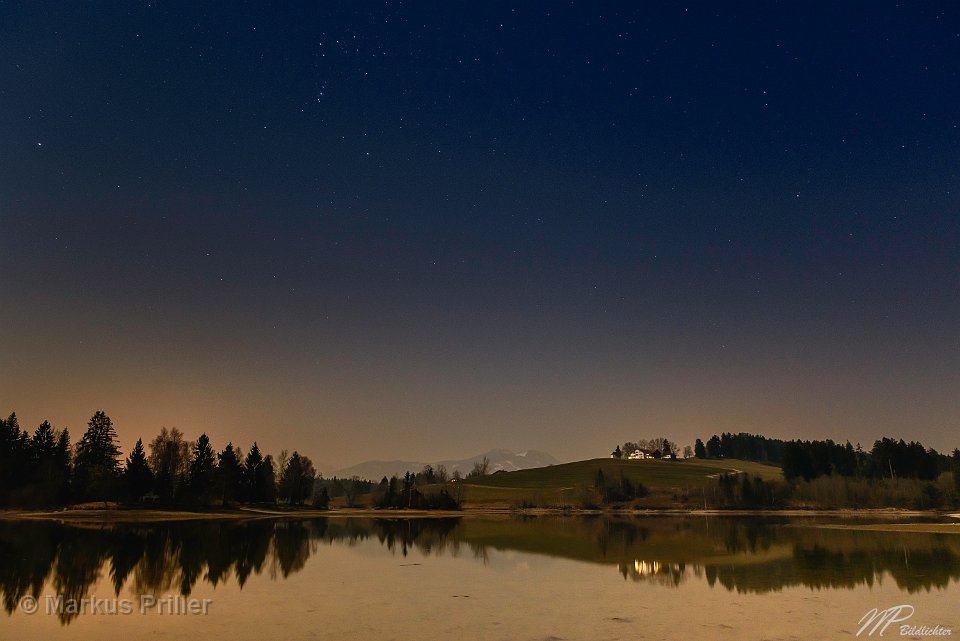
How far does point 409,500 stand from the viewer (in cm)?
17850

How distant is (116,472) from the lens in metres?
128

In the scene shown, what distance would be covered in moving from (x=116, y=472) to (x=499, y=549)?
10249cm

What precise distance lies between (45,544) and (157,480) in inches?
3367

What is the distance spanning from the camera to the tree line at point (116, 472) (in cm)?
12019

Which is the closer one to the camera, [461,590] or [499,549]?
[461,590]

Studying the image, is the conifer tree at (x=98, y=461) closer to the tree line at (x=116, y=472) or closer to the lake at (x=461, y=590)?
the tree line at (x=116, y=472)

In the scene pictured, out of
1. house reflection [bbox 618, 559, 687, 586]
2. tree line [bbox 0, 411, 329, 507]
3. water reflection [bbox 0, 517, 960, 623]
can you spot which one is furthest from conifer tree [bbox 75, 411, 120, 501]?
house reflection [bbox 618, 559, 687, 586]
